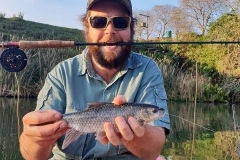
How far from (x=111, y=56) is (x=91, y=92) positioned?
367mm

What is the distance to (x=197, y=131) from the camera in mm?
8234

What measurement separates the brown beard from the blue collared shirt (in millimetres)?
65

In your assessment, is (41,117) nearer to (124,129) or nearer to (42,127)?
(42,127)

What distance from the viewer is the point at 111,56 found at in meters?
2.90

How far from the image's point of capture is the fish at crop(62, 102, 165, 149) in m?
2.21

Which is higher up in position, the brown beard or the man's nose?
the man's nose

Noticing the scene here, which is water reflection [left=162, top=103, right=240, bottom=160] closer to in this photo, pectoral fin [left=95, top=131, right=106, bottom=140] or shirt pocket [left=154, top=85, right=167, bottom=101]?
shirt pocket [left=154, top=85, right=167, bottom=101]

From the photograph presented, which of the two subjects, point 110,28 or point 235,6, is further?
point 235,6

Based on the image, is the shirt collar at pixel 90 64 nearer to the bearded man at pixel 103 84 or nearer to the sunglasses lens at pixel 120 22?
the bearded man at pixel 103 84

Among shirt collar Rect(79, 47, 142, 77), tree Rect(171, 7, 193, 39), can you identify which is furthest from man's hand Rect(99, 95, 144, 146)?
tree Rect(171, 7, 193, 39)

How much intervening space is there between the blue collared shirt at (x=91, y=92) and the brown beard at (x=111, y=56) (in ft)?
0.21

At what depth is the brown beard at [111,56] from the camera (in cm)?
288

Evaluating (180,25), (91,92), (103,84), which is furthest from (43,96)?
(180,25)

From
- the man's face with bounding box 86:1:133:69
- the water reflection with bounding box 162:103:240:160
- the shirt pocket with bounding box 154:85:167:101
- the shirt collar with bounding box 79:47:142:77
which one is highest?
the man's face with bounding box 86:1:133:69
